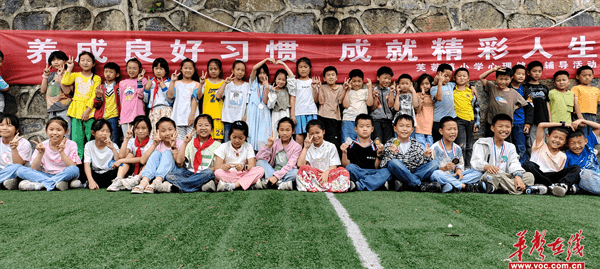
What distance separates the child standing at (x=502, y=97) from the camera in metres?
5.36

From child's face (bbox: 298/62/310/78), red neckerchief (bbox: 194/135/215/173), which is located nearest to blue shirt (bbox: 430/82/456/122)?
child's face (bbox: 298/62/310/78)

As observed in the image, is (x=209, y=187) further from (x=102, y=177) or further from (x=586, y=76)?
(x=586, y=76)

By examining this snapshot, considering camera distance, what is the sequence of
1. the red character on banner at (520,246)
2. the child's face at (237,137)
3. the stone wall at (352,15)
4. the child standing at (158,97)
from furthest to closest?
1. the stone wall at (352,15)
2. the child standing at (158,97)
3. the child's face at (237,137)
4. the red character on banner at (520,246)

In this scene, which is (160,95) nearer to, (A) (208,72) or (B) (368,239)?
(A) (208,72)

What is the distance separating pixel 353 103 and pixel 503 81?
2.50m

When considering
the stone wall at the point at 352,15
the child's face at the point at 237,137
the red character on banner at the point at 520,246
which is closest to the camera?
the red character on banner at the point at 520,246

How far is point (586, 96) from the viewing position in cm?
555

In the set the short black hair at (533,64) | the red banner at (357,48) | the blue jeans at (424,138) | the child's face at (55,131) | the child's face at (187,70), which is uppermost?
the red banner at (357,48)

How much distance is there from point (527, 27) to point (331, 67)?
383 centimetres

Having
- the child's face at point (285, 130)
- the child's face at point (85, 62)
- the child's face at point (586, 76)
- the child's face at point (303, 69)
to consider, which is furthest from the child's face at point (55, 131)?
the child's face at point (586, 76)

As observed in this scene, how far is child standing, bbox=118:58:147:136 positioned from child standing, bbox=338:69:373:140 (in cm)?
324

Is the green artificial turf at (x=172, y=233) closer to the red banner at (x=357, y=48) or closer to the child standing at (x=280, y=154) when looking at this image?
the child standing at (x=280, y=154)

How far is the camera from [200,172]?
4129 millimetres

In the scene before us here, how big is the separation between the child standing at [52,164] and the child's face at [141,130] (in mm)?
862
